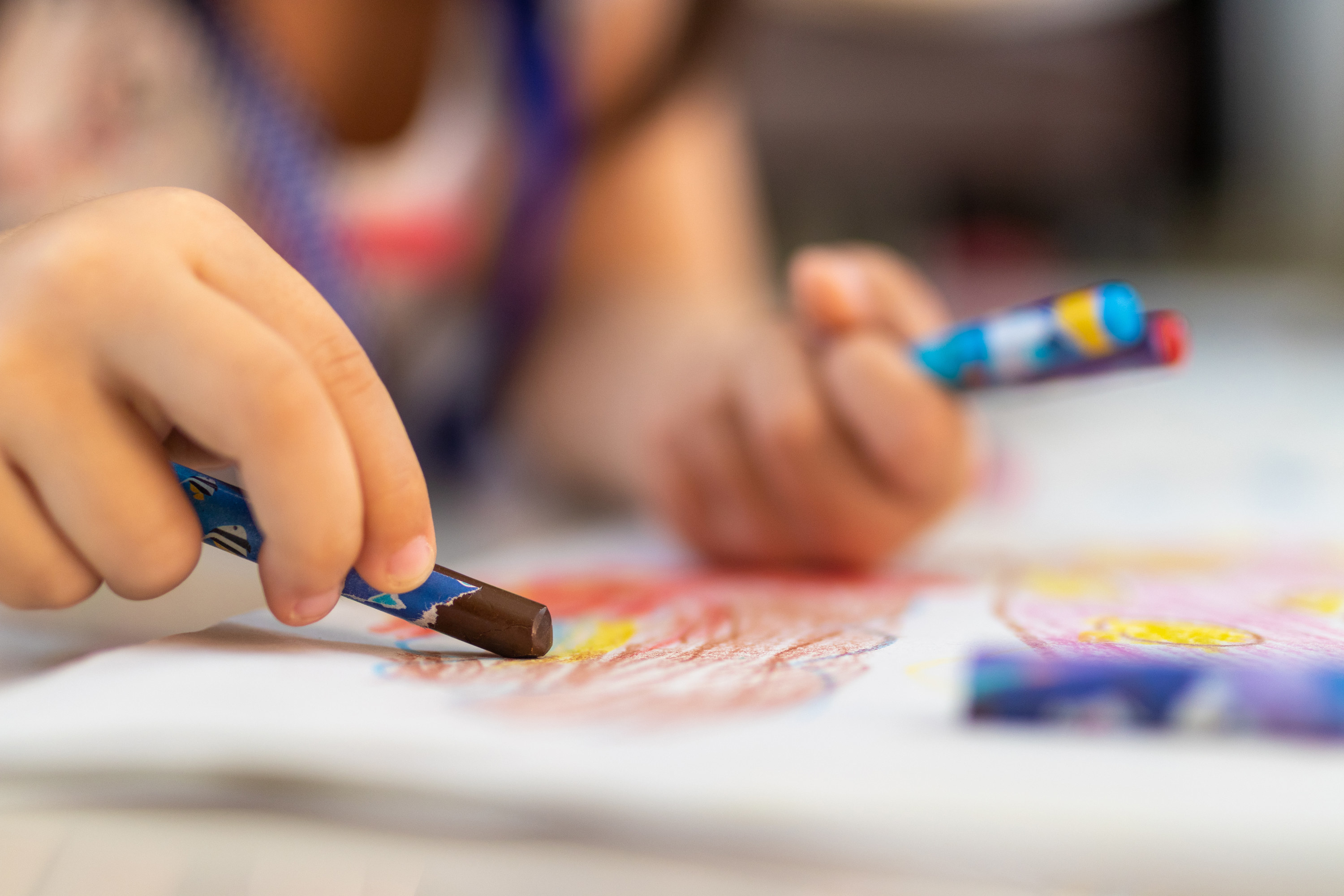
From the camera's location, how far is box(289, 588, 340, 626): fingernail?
6.2 inches

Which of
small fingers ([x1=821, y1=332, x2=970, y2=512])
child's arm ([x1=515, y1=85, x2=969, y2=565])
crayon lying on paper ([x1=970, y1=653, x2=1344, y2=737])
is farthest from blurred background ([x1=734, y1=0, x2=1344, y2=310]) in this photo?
crayon lying on paper ([x1=970, y1=653, x2=1344, y2=737])

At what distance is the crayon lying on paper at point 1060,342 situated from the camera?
21cm

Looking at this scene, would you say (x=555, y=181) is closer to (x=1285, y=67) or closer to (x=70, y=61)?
(x=70, y=61)

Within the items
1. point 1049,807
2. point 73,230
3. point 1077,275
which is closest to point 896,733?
point 1049,807

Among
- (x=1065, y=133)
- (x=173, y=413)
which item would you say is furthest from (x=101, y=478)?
(x=1065, y=133)

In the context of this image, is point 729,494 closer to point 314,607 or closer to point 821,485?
point 821,485

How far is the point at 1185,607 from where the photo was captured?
0.70 ft

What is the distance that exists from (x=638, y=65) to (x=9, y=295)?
15.7 inches

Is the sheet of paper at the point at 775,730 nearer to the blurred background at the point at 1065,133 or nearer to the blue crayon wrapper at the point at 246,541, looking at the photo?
the blue crayon wrapper at the point at 246,541

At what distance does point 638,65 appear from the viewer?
491 mm

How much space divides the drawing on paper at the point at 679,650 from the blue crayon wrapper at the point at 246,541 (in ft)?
0.03

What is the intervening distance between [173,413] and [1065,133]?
1.28m

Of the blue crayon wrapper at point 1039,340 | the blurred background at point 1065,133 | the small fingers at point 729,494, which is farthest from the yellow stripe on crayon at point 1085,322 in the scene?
the blurred background at point 1065,133

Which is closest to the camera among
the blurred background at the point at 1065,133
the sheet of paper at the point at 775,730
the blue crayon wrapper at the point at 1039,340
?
the sheet of paper at the point at 775,730
